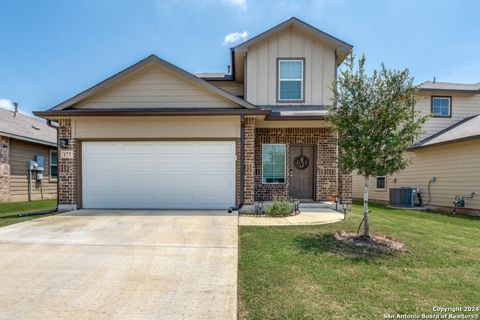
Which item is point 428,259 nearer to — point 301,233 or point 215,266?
point 301,233

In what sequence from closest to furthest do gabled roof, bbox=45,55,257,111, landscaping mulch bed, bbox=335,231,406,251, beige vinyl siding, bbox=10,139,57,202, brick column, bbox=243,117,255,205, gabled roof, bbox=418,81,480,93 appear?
landscaping mulch bed, bbox=335,231,406,251 < brick column, bbox=243,117,255,205 < gabled roof, bbox=45,55,257,111 < beige vinyl siding, bbox=10,139,57,202 < gabled roof, bbox=418,81,480,93

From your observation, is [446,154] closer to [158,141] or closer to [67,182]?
[158,141]

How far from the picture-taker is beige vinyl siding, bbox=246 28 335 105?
10.6 m

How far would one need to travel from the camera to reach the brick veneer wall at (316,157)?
34.1 feet

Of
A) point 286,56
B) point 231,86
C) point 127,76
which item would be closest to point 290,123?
point 286,56

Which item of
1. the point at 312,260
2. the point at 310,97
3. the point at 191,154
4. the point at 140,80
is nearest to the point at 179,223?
the point at 191,154

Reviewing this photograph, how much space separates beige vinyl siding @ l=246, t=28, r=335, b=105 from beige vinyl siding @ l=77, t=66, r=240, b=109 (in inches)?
90.4

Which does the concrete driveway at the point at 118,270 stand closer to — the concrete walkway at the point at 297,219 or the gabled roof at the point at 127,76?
the concrete walkway at the point at 297,219

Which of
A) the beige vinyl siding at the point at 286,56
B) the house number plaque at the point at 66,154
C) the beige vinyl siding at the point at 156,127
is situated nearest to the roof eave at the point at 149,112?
the beige vinyl siding at the point at 156,127

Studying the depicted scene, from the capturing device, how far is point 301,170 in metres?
10.7

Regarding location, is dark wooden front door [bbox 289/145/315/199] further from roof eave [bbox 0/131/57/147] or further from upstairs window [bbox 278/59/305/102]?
roof eave [bbox 0/131/57/147]

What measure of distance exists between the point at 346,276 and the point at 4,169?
604 inches

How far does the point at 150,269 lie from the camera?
4281 mm

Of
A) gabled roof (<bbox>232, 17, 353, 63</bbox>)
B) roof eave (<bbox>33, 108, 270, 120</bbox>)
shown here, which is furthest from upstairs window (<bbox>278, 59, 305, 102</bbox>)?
roof eave (<bbox>33, 108, 270, 120</bbox>)
